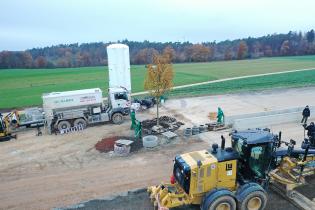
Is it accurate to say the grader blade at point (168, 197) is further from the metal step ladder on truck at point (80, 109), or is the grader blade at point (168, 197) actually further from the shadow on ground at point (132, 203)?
the metal step ladder on truck at point (80, 109)

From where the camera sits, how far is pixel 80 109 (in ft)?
72.4

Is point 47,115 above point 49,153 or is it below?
above

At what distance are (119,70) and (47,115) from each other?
8.12m

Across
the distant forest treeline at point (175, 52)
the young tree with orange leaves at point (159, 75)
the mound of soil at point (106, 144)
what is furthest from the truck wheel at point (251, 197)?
the distant forest treeline at point (175, 52)

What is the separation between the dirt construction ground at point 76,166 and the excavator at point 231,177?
3.11 meters

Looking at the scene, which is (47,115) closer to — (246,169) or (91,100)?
(91,100)

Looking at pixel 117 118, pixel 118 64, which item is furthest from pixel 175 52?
pixel 117 118

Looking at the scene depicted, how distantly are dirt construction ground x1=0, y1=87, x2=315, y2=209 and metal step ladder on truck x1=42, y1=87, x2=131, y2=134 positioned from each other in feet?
2.66

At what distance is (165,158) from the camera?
1542 centimetres

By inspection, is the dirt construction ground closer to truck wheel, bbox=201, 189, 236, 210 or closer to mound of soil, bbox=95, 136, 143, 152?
Result: mound of soil, bbox=95, 136, 143, 152

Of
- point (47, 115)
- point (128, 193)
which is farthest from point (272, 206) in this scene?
point (47, 115)

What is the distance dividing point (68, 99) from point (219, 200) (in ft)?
50.1

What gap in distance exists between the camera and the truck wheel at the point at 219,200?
9016 millimetres

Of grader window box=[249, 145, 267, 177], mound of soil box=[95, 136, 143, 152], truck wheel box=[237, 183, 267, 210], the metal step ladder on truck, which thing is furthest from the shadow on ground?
the metal step ladder on truck
